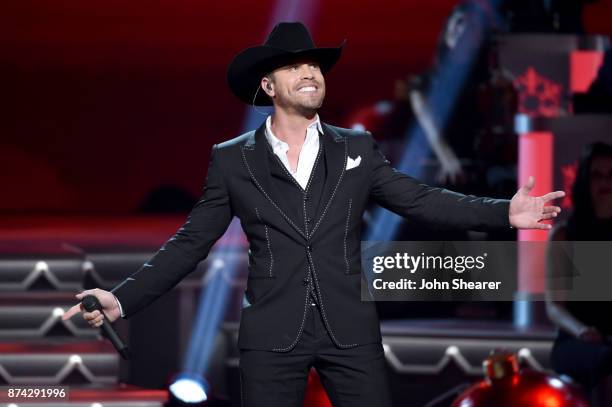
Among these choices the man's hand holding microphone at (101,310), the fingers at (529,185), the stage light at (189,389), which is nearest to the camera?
the fingers at (529,185)

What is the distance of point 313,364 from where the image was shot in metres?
2.86

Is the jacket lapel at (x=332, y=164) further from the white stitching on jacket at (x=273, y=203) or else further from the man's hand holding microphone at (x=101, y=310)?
the man's hand holding microphone at (x=101, y=310)

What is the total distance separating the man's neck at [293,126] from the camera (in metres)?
2.94

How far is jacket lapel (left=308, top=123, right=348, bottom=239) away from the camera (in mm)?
2859

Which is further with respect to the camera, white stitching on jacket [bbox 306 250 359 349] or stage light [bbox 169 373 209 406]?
stage light [bbox 169 373 209 406]

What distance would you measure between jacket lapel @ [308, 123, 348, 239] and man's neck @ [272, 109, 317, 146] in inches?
2.2

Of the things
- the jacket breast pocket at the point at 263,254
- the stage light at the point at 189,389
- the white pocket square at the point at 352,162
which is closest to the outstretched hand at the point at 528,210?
the white pocket square at the point at 352,162

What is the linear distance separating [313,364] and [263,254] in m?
0.31

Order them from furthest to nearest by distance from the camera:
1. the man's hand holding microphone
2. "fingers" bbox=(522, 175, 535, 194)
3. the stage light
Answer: the stage light, the man's hand holding microphone, "fingers" bbox=(522, 175, 535, 194)

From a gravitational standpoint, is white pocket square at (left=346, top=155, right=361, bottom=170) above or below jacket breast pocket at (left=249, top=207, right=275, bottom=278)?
above

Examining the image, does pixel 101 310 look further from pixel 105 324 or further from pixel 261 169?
pixel 261 169

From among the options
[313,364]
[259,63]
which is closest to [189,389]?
[313,364]

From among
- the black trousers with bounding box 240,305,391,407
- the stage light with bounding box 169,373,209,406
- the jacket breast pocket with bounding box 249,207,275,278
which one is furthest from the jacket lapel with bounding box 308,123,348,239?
the stage light with bounding box 169,373,209,406

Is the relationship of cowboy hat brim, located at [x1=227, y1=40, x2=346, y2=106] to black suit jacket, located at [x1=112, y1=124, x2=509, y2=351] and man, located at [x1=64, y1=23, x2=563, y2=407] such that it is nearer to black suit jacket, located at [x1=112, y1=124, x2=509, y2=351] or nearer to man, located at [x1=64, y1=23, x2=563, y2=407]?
man, located at [x1=64, y1=23, x2=563, y2=407]
